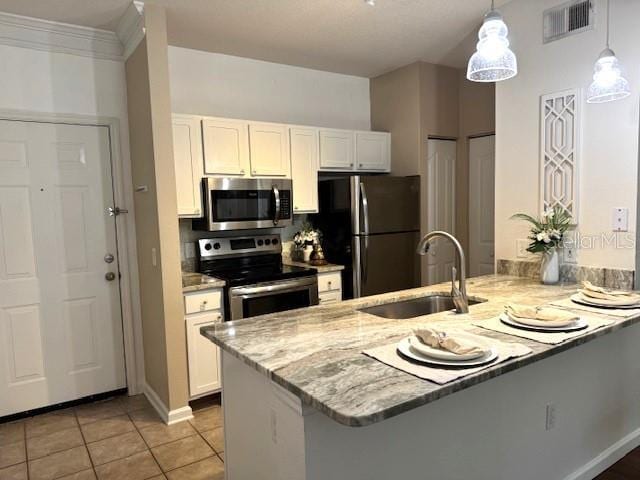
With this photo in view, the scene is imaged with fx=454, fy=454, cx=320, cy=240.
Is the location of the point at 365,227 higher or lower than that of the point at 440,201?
lower

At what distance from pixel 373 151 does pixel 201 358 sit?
2.39m

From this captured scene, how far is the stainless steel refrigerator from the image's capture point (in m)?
3.75

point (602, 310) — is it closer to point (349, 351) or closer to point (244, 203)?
point (349, 351)

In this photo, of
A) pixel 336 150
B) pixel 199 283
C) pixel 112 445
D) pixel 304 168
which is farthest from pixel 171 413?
pixel 336 150

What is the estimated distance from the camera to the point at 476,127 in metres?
4.30

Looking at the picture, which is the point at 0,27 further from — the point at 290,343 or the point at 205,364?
the point at 290,343

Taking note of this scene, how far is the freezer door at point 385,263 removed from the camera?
3.75 m

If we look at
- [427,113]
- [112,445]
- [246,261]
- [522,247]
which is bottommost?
[112,445]

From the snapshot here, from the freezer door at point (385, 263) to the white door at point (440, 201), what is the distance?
11.2 inches

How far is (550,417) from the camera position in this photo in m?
2.03

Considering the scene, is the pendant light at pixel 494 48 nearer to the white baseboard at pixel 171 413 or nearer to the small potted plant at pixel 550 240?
the small potted plant at pixel 550 240

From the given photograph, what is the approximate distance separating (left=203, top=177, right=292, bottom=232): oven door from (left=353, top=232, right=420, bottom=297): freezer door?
682 millimetres

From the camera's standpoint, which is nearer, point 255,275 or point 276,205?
point 255,275

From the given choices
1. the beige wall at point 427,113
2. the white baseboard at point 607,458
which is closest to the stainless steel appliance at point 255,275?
the beige wall at point 427,113
